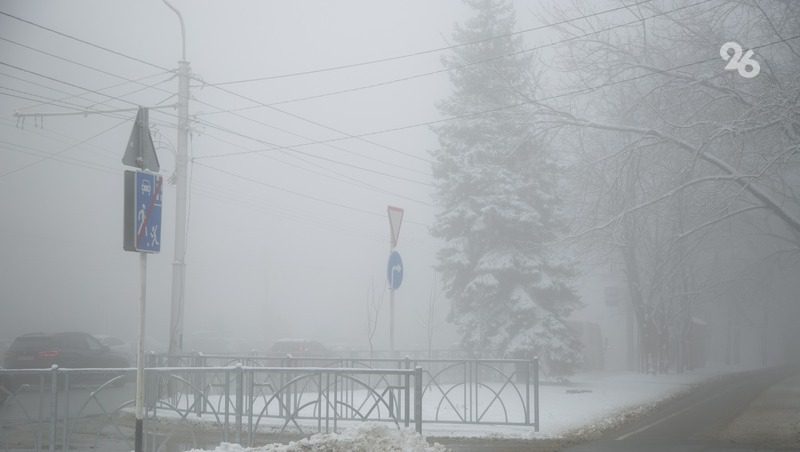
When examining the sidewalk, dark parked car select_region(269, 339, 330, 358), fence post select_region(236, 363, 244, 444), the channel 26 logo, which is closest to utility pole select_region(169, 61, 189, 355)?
fence post select_region(236, 363, 244, 444)

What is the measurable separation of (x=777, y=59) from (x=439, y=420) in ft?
40.1

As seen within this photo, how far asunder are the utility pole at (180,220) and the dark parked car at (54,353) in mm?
5139

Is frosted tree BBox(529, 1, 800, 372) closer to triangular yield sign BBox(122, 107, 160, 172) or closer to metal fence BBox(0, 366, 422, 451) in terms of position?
metal fence BBox(0, 366, 422, 451)

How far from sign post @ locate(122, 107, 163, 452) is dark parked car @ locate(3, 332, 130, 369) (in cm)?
1593

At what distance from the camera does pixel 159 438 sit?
12.3 meters

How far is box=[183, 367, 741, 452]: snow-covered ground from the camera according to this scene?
362 inches

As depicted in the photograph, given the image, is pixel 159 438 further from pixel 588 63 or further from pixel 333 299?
pixel 333 299

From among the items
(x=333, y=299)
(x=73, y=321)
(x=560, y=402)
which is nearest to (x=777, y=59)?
(x=560, y=402)

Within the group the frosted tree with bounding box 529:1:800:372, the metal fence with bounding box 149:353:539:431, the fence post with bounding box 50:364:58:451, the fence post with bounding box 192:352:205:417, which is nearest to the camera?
the fence post with bounding box 50:364:58:451

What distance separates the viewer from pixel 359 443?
358 inches

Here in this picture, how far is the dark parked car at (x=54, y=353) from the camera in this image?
890 inches

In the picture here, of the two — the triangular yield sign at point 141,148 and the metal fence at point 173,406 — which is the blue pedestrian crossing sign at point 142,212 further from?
the metal fence at point 173,406

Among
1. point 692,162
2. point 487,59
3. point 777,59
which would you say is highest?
point 487,59

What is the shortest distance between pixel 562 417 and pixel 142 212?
11084 millimetres
